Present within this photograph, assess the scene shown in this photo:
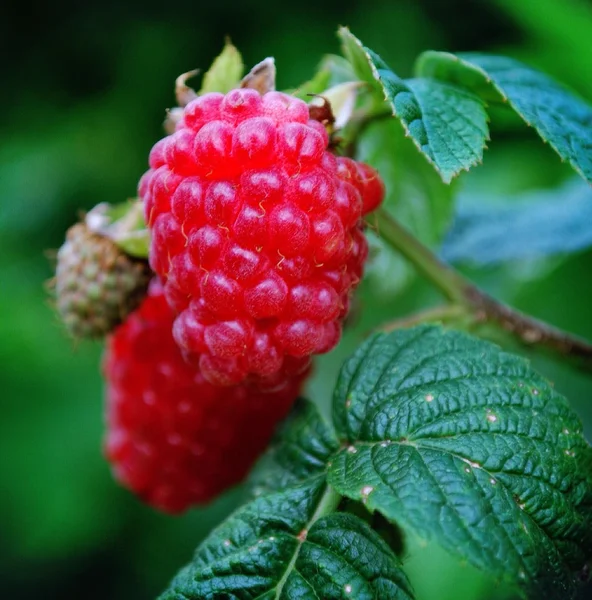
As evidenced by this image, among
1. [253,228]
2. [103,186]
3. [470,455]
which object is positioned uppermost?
[253,228]

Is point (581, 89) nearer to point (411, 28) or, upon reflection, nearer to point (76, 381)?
point (411, 28)

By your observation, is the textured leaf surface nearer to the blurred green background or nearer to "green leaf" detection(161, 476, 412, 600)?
the blurred green background

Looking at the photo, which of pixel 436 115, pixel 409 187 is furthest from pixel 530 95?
pixel 409 187

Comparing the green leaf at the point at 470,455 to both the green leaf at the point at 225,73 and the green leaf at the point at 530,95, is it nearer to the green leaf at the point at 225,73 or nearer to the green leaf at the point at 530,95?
the green leaf at the point at 530,95

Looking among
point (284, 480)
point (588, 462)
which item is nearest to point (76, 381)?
point (284, 480)

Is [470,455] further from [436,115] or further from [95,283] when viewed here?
[95,283]

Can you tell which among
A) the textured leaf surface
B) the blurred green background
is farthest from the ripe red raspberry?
the blurred green background
